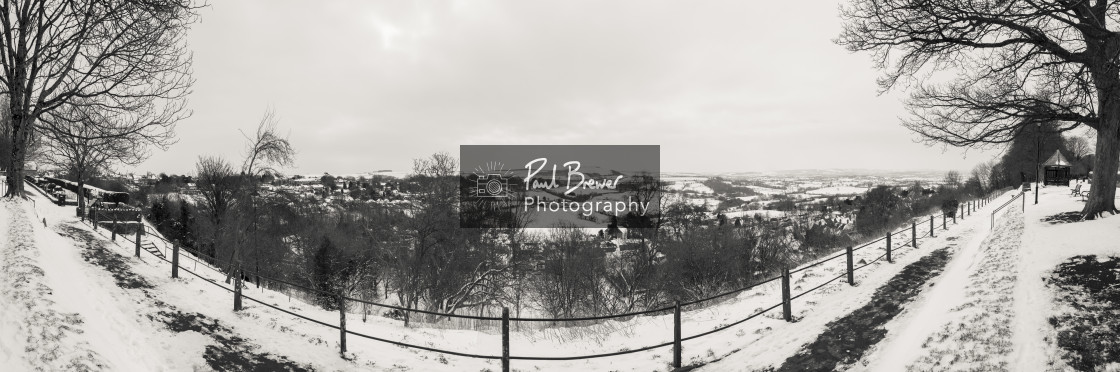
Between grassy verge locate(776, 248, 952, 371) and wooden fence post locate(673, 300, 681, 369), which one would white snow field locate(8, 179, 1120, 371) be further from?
wooden fence post locate(673, 300, 681, 369)

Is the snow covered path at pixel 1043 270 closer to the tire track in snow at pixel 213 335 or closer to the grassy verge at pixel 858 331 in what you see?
the grassy verge at pixel 858 331

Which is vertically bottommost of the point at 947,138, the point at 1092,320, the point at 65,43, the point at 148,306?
the point at 148,306

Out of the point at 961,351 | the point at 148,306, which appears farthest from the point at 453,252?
the point at 961,351

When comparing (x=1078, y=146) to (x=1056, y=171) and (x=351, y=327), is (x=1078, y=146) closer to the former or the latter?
(x=1056, y=171)

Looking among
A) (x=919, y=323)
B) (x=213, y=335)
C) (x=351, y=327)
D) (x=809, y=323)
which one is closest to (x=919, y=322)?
(x=919, y=323)

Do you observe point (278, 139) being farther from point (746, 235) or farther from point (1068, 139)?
point (1068, 139)

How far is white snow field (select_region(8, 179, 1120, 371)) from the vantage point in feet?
19.6

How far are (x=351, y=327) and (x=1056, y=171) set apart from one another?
62952 mm

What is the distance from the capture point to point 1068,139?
7375 centimetres

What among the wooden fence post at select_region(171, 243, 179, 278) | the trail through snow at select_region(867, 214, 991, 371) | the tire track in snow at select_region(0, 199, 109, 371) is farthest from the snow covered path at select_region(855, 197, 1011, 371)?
the wooden fence post at select_region(171, 243, 179, 278)

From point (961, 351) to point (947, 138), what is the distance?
12.6m

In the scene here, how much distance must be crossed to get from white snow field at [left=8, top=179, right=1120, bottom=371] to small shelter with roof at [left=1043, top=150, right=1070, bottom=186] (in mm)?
46225

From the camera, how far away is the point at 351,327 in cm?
1163

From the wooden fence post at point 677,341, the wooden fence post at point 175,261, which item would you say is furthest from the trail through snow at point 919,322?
the wooden fence post at point 175,261
